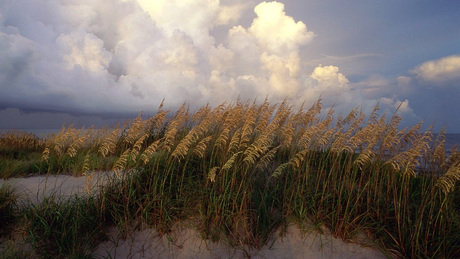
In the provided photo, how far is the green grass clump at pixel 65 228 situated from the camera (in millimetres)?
4949

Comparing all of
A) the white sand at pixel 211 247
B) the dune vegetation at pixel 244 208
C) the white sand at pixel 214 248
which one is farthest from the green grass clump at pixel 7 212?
the white sand at pixel 214 248

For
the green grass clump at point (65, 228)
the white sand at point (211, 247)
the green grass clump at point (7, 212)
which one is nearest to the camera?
the green grass clump at point (65, 228)

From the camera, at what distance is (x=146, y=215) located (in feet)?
17.7

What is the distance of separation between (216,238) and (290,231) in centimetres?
149

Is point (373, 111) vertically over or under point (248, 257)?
over

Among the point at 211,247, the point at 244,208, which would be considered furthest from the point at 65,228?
the point at 244,208

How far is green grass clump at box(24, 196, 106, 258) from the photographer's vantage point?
4949 mm

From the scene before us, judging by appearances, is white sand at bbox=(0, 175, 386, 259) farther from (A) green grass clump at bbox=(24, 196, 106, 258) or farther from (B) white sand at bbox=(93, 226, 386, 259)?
(A) green grass clump at bbox=(24, 196, 106, 258)

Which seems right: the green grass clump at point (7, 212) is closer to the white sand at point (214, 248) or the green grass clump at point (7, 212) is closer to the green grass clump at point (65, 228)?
the green grass clump at point (65, 228)

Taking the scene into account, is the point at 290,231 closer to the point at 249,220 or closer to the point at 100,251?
the point at 249,220

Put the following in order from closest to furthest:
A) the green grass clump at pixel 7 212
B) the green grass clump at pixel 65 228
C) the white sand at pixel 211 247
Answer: the green grass clump at pixel 65 228
the white sand at pixel 211 247
the green grass clump at pixel 7 212

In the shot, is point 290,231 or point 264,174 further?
point 264,174

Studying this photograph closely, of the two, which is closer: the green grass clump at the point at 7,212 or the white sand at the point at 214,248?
the white sand at the point at 214,248

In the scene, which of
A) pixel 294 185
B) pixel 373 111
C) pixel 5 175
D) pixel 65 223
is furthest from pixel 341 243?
pixel 5 175
